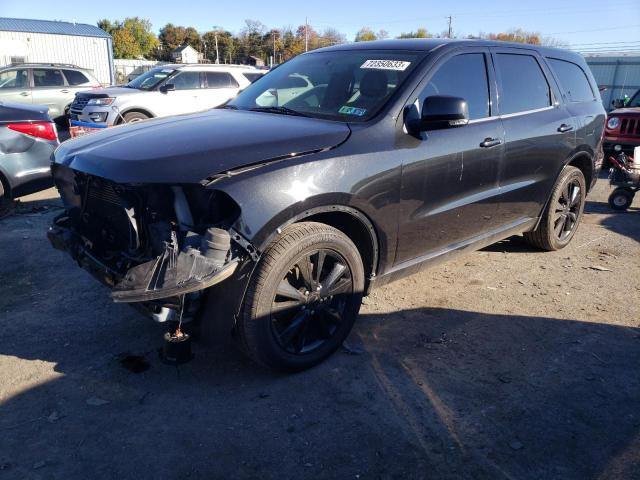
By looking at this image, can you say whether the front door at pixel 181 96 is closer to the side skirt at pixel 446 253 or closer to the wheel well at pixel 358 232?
the side skirt at pixel 446 253

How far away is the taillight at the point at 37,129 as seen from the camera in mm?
5918

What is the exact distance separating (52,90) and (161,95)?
15.7ft

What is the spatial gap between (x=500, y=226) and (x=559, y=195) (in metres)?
1.04

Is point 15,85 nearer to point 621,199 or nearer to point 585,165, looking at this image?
point 585,165

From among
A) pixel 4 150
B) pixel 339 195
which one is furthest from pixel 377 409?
pixel 4 150

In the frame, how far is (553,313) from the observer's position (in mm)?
4047

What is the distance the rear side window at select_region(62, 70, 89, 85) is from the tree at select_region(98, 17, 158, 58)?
62186 millimetres

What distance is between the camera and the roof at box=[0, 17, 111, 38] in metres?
32.0

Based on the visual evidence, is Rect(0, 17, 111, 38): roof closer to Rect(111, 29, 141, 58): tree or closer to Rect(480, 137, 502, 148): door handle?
Rect(480, 137, 502, 148): door handle

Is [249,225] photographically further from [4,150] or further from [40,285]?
[4,150]

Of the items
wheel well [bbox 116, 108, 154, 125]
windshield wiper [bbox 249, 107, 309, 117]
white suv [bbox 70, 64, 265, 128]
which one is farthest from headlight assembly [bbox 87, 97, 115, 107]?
windshield wiper [bbox 249, 107, 309, 117]

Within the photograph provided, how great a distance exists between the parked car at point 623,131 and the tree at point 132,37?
7247 centimetres

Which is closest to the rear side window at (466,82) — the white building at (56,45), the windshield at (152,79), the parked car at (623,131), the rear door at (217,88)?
the parked car at (623,131)

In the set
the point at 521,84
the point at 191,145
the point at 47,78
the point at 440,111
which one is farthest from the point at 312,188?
the point at 47,78
